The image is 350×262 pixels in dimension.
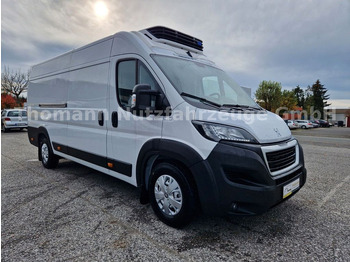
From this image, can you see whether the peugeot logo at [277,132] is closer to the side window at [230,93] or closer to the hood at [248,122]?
the hood at [248,122]

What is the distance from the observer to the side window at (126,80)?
3.30m

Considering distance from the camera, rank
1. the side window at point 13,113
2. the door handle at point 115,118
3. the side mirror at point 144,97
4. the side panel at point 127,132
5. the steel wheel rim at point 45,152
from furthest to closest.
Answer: the side window at point 13,113
the steel wheel rim at point 45,152
the door handle at point 115,118
the side panel at point 127,132
the side mirror at point 144,97

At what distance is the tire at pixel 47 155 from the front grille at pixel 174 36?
388 centimetres

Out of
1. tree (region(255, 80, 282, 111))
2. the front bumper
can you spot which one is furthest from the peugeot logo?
tree (region(255, 80, 282, 111))

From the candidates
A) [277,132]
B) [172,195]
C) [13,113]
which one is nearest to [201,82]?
[277,132]

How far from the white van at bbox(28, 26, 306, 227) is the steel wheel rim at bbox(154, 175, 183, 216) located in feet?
0.04

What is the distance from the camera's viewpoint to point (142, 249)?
2.44 metres

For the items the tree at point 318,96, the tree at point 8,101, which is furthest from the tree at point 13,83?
the tree at point 318,96

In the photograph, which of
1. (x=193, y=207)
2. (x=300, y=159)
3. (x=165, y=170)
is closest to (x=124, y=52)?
(x=165, y=170)

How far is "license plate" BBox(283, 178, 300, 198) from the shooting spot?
2589 mm

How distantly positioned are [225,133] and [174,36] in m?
2.09

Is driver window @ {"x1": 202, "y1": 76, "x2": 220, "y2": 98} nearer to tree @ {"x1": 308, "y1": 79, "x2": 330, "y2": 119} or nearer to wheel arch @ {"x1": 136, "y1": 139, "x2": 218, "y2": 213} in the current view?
wheel arch @ {"x1": 136, "y1": 139, "x2": 218, "y2": 213}

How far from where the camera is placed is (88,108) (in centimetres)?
412

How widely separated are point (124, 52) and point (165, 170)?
1864mm
